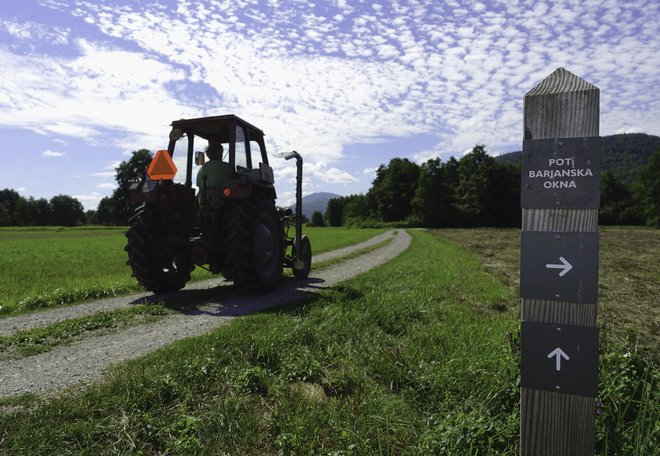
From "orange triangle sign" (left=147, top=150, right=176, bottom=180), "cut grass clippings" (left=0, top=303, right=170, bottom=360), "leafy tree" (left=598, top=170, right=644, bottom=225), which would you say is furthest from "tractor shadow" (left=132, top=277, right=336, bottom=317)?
"leafy tree" (left=598, top=170, right=644, bottom=225)

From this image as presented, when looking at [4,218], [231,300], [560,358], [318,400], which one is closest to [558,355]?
[560,358]

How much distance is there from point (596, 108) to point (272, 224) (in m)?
6.32

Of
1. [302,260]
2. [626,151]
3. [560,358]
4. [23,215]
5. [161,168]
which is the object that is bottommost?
[302,260]

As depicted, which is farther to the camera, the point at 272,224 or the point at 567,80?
the point at 272,224

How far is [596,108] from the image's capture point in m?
1.82

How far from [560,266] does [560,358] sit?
42 centimetres

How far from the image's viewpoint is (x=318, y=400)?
2793mm

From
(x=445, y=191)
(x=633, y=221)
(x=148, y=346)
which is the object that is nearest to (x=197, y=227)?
(x=148, y=346)

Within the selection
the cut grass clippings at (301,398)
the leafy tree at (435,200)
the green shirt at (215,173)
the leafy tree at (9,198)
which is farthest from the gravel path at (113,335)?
the leafy tree at (9,198)

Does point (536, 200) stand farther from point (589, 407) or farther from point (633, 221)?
point (633, 221)

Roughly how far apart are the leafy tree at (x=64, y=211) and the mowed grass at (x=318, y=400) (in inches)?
3650

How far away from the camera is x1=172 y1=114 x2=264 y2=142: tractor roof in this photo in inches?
287

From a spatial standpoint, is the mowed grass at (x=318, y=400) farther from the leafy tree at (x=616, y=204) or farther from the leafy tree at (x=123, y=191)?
the leafy tree at (x=616, y=204)

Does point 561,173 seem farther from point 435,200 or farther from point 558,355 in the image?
point 435,200
